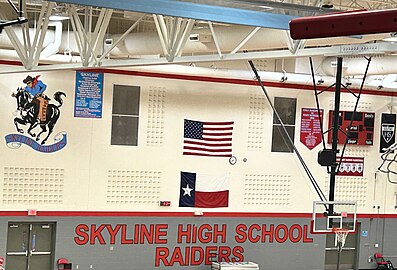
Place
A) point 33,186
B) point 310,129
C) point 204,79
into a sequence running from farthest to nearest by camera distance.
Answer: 1. point 310,129
2. point 204,79
3. point 33,186

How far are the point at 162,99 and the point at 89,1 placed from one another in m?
11.4

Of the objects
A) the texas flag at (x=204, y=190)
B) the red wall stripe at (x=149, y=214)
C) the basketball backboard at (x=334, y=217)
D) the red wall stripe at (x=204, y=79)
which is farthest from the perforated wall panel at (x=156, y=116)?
the basketball backboard at (x=334, y=217)

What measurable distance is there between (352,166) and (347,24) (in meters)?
20.2

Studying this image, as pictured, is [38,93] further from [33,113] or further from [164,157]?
[164,157]

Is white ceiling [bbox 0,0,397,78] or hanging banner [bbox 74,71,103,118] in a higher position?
white ceiling [bbox 0,0,397,78]

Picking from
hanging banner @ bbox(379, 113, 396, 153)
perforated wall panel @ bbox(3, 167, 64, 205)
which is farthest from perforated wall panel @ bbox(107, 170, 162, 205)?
hanging banner @ bbox(379, 113, 396, 153)

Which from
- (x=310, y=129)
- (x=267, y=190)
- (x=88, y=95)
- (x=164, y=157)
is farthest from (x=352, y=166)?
(x=88, y=95)

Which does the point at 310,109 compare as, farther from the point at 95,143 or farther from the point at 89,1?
the point at 89,1

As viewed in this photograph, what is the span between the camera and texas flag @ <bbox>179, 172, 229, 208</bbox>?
20.8m

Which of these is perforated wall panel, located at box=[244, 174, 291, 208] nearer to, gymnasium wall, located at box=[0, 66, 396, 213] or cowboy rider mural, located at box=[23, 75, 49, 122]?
gymnasium wall, located at box=[0, 66, 396, 213]

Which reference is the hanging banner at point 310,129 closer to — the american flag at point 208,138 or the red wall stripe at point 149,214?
the red wall stripe at point 149,214

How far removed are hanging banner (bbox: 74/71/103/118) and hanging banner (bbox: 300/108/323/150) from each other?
21.1 ft

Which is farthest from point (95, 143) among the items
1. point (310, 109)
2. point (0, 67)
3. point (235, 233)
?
point (310, 109)

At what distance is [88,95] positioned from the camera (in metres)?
19.7
